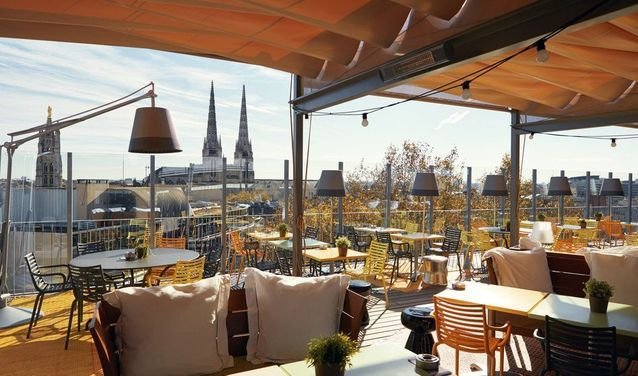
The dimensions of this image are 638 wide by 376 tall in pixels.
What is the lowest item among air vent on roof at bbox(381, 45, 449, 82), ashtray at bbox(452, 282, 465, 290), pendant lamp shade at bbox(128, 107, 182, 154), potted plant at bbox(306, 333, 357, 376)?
ashtray at bbox(452, 282, 465, 290)

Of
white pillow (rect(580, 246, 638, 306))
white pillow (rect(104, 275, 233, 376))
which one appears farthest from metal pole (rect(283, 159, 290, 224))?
white pillow (rect(104, 275, 233, 376))

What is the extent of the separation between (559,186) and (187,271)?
9.92 m

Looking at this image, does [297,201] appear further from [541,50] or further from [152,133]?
[541,50]

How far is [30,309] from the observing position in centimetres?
601

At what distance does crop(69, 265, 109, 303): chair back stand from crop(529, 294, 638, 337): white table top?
418 cm

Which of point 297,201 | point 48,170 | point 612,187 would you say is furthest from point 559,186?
point 48,170

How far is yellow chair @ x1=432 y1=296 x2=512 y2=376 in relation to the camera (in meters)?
3.24

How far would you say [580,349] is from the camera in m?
2.84

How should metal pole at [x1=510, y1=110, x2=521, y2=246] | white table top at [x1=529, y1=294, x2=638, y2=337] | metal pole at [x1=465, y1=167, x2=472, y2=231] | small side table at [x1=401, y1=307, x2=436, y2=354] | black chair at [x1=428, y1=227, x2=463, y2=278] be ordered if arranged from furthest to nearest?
metal pole at [x1=465, y1=167, x2=472, y2=231]
metal pole at [x1=510, y1=110, x2=521, y2=246]
black chair at [x1=428, y1=227, x2=463, y2=278]
small side table at [x1=401, y1=307, x2=436, y2=354]
white table top at [x1=529, y1=294, x2=638, y2=337]

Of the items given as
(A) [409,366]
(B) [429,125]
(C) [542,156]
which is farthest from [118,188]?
(C) [542,156]

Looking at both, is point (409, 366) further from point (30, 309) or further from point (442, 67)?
point (30, 309)

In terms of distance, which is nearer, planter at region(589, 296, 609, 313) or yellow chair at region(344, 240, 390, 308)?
planter at region(589, 296, 609, 313)

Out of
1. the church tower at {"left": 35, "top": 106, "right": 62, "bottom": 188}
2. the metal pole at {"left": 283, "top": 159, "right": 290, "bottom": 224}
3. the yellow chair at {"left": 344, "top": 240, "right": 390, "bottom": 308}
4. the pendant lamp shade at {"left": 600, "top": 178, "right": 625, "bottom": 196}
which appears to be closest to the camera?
the yellow chair at {"left": 344, "top": 240, "right": 390, "bottom": 308}

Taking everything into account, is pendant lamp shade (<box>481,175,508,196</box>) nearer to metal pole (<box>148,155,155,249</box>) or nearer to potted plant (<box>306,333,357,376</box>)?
metal pole (<box>148,155,155,249</box>)
